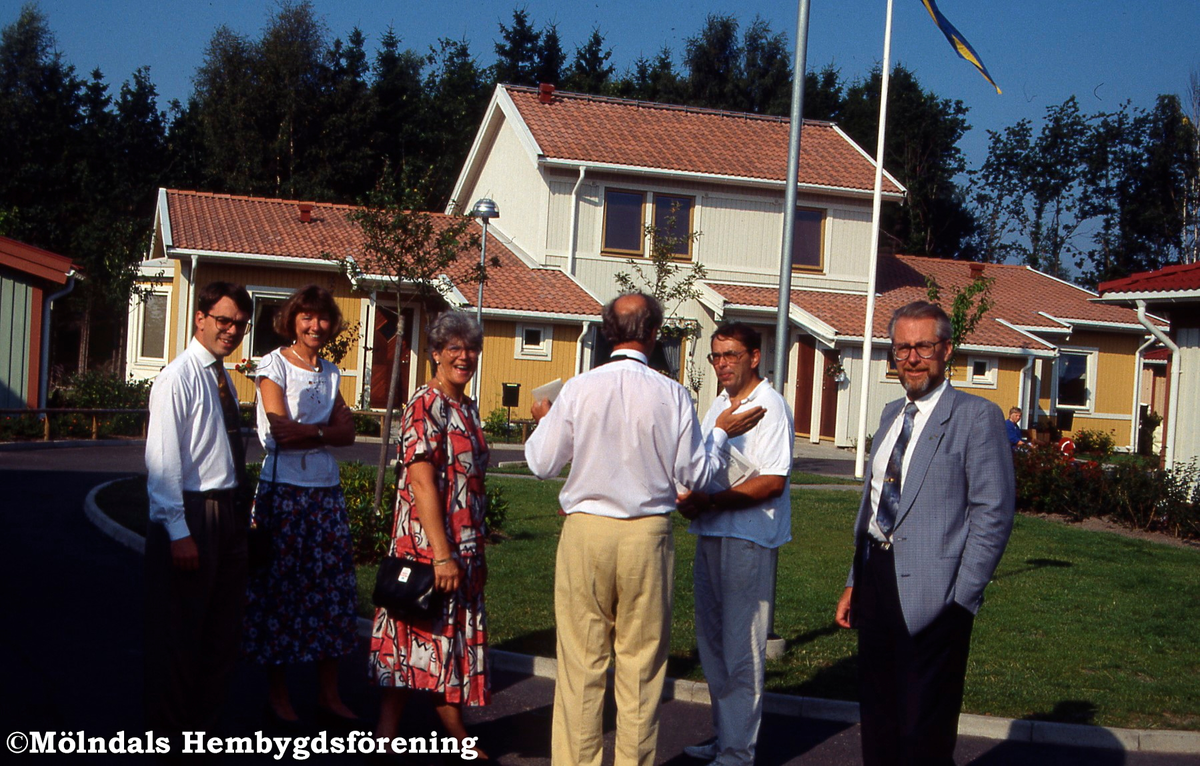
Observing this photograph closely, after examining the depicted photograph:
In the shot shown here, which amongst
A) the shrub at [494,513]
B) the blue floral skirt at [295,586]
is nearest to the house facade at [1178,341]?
the shrub at [494,513]

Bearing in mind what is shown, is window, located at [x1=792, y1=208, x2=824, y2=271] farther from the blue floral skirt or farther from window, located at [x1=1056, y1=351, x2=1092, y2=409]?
the blue floral skirt

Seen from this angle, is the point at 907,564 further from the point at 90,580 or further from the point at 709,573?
the point at 90,580

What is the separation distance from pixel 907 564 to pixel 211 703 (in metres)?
3.04

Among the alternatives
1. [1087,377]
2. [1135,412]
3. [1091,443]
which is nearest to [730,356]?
[1091,443]

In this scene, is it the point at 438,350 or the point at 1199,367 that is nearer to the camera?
the point at 438,350

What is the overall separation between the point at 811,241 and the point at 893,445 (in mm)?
23916

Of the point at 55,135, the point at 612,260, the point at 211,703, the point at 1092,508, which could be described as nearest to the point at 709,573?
the point at 211,703

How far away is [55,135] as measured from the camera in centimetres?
4016

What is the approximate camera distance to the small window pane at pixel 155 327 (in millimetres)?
26359

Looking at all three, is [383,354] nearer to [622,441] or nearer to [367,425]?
[367,425]

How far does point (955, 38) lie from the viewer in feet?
46.9

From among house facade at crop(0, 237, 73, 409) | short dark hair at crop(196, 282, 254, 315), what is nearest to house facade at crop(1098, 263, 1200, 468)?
short dark hair at crop(196, 282, 254, 315)

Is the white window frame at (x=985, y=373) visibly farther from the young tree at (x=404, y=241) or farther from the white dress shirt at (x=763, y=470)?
the white dress shirt at (x=763, y=470)

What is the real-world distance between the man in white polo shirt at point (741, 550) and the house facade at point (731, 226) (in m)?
19.4
